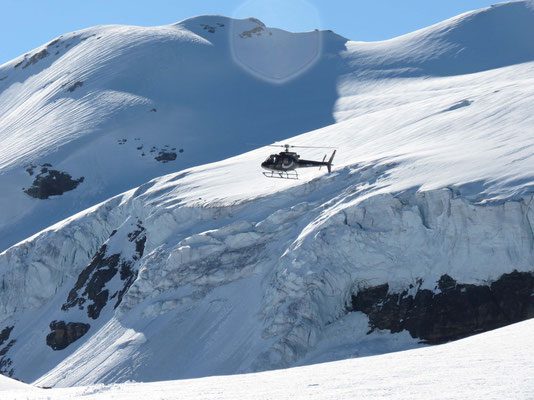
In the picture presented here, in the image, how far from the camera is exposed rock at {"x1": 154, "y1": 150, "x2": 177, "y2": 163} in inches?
3105

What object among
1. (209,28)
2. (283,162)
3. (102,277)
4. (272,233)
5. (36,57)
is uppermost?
(36,57)

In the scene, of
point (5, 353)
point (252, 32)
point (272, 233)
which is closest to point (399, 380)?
point (272, 233)

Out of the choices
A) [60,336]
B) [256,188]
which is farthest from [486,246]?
[60,336]

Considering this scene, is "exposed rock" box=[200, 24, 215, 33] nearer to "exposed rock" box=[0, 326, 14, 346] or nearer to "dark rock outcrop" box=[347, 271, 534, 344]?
"exposed rock" box=[0, 326, 14, 346]

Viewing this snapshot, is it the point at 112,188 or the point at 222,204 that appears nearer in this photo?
the point at 222,204

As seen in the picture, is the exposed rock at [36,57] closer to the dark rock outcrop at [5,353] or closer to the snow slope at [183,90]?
the snow slope at [183,90]

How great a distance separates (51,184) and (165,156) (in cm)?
1259

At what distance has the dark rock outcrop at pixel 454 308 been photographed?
34.7 m

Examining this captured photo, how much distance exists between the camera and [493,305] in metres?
35.0

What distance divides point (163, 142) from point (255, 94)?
1757 cm

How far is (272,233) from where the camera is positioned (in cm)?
4466

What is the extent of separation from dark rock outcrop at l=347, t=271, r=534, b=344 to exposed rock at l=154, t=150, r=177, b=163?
148 ft

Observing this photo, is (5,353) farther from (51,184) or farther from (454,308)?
(454,308)

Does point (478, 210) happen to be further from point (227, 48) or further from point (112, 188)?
point (227, 48)
